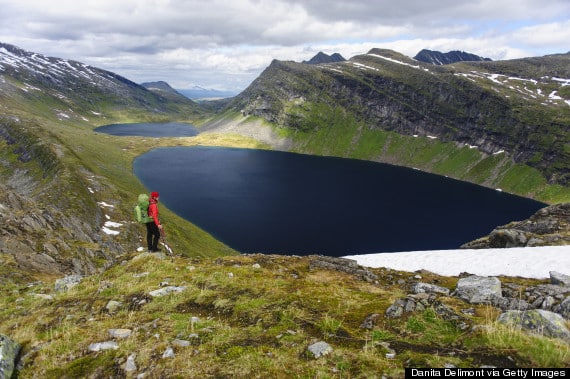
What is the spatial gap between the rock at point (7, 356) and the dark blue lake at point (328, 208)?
80.7m

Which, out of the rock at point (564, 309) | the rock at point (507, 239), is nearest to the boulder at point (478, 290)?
the rock at point (564, 309)

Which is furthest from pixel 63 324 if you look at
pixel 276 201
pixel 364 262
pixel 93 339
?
pixel 276 201

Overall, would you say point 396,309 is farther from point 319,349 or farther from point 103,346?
point 103,346

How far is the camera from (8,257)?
2703cm

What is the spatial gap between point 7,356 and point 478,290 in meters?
17.3

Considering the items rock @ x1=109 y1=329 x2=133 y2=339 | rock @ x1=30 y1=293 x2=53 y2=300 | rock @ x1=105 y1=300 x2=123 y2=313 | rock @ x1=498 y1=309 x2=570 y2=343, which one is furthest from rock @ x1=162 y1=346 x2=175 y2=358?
rock @ x1=30 y1=293 x2=53 y2=300

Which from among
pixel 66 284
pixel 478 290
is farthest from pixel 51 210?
pixel 478 290

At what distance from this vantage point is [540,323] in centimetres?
872

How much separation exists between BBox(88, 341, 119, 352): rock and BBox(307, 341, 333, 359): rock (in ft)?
18.7

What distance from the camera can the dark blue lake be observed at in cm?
9894

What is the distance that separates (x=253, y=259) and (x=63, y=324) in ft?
43.4

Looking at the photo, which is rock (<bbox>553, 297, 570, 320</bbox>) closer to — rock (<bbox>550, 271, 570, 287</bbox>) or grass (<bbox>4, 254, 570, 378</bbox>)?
grass (<bbox>4, 254, 570, 378</bbox>)

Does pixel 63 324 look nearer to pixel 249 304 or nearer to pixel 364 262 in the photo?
pixel 249 304

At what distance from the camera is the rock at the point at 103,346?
392 inches
